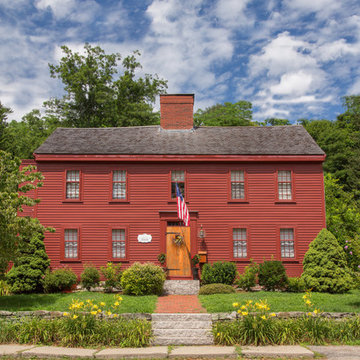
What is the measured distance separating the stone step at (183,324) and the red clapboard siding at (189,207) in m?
6.60

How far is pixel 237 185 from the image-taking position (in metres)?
18.3

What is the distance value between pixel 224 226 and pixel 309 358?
31.0 ft

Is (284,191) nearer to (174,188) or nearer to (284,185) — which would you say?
(284,185)

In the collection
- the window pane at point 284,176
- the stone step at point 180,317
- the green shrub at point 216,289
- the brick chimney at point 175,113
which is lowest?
the stone step at point 180,317

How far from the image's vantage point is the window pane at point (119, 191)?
18203 millimetres

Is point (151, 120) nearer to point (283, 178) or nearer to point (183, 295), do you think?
point (283, 178)

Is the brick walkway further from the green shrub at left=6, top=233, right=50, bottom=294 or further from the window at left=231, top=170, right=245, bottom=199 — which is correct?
the window at left=231, top=170, right=245, bottom=199

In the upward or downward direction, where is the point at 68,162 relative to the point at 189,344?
upward

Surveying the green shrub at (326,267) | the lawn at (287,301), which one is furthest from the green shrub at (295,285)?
the lawn at (287,301)

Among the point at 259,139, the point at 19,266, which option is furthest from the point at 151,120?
the point at 19,266

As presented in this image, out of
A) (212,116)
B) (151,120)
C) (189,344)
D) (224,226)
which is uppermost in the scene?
(212,116)

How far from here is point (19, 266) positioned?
51.1ft

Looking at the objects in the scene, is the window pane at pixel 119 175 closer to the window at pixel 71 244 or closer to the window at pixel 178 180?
the window at pixel 178 180

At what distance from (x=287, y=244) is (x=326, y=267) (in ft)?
Answer: 8.33
